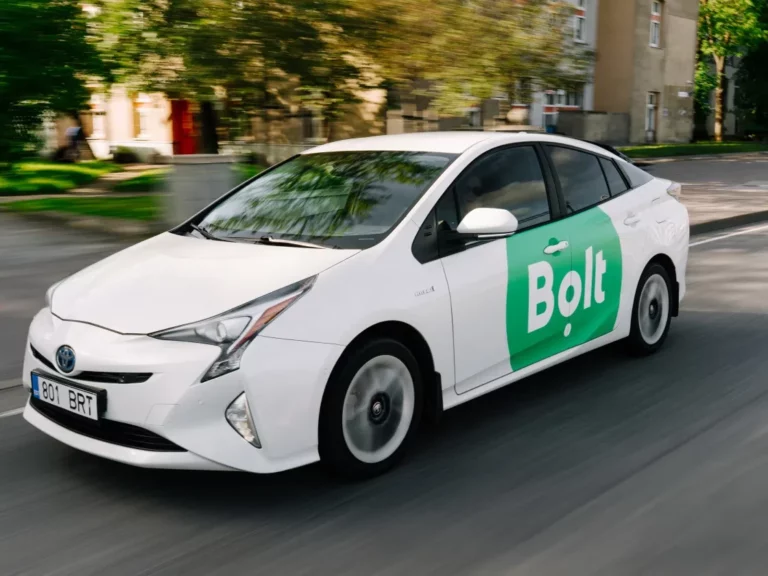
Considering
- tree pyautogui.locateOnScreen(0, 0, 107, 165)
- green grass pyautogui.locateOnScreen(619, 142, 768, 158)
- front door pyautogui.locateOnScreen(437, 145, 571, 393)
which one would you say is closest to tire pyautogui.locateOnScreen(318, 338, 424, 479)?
front door pyautogui.locateOnScreen(437, 145, 571, 393)

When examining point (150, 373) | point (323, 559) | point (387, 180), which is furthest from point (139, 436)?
point (387, 180)

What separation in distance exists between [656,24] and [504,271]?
157 feet

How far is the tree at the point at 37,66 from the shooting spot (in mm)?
13977

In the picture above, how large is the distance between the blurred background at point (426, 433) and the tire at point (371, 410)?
122 millimetres

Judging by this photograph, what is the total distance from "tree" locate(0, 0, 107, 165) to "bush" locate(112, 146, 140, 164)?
15671mm

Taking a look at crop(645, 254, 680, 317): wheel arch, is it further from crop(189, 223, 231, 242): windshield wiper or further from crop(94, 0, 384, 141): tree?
crop(94, 0, 384, 141): tree

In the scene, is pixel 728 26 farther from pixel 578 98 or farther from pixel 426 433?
A: pixel 426 433

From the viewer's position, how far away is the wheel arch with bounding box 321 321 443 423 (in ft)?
13.6

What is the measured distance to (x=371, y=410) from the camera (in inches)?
166

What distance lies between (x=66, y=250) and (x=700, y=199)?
12.7m

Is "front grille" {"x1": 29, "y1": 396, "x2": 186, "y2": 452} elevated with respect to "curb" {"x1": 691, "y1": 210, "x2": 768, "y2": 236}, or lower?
elevated

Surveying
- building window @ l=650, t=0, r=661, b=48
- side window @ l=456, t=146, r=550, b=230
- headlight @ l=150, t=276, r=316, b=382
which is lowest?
headlight @ l=150, t=276, r=316, b=382

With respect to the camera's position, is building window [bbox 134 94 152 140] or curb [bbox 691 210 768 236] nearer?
curb [bbox 691 210 768 236]

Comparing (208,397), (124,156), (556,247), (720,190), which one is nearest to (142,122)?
(124,156)
